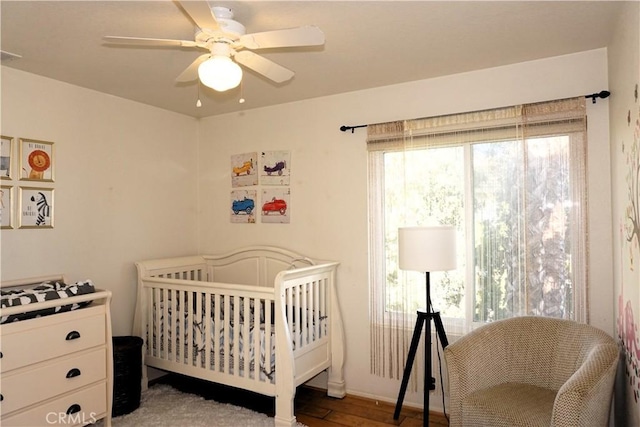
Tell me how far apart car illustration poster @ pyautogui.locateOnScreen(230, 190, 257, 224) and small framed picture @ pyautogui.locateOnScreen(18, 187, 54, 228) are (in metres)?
1.41

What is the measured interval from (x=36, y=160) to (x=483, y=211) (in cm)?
299

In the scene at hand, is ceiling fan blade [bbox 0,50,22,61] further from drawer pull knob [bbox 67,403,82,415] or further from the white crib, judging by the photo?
drawer pull knob [bbox 67,403,82,415]

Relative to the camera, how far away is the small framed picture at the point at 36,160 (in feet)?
8.93

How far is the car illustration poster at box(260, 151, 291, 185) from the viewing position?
3498 millimetres

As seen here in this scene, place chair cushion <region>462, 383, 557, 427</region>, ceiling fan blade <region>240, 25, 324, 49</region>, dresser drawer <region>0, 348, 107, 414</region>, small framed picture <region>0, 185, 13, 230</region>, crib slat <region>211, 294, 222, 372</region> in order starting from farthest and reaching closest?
crib slat <region>211, 294, 222, 372</region>
small framed picture <region>0, 185, 13, 230</region>
dresser drawer <region>0, 348, 107, 414</region>
chair cushion <region>462, 383, 557, 427</region>
ceiling fan blade <region>240, 25, 324, 49</region>

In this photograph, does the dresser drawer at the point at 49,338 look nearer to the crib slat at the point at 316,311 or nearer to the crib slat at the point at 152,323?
the crib slat at the point at 152,323

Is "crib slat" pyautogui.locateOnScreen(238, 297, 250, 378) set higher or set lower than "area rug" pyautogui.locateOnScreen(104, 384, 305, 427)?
higher

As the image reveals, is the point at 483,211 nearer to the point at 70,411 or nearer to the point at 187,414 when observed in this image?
the point at 187,414

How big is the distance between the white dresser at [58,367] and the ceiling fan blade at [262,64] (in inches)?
62.8

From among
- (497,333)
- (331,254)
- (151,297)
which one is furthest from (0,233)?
(497,333)

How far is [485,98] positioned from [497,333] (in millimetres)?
1492

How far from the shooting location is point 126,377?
2852 millimetres

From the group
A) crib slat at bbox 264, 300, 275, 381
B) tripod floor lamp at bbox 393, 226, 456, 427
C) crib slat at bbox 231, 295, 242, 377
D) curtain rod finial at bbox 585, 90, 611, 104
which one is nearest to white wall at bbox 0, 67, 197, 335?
crib slat at bbox 231, 295, 242, 377

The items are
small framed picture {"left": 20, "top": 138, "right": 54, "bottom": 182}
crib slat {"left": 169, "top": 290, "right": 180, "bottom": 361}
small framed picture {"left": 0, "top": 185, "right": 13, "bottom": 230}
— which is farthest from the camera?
crib slat {"left": 169, "top": 290, "right": 180, "bottom": 361}
